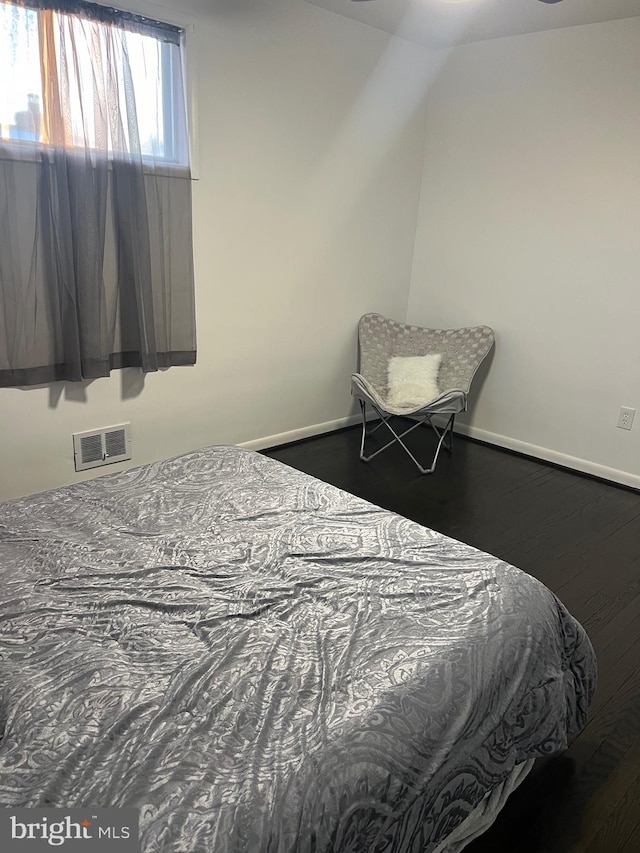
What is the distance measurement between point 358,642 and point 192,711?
0.40 m

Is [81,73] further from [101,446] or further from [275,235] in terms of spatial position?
[101,446]

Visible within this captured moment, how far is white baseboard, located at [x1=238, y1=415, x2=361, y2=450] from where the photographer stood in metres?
3.82

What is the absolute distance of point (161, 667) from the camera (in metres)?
1.30

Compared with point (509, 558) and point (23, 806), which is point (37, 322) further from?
point (509, 558)

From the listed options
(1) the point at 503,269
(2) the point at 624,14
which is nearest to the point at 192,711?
(1) the point at 503,269

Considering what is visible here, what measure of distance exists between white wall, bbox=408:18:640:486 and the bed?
7.42ft

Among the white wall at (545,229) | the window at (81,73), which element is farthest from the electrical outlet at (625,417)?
the window at (81,73)

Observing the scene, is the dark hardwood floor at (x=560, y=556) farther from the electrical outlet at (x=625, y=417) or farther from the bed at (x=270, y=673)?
the electrical outlet at (x=625, y=417)
